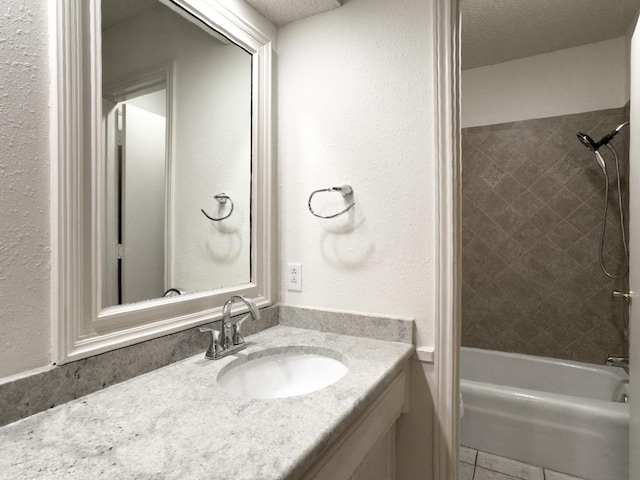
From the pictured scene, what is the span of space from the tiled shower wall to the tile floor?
2.58 ft

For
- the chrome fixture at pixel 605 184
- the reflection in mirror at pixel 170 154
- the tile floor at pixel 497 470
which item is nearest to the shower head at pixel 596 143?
the chrome fixture at pixel 605 184

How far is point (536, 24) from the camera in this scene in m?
1.96

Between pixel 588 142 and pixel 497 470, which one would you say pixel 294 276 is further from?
pixel 588 142

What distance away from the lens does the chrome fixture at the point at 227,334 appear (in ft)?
3.44

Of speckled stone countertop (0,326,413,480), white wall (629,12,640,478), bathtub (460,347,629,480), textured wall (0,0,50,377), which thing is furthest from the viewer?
bathtub (460,347,629,480)

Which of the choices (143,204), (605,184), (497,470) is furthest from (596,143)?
(143,204)

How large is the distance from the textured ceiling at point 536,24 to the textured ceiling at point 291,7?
89 centimetres

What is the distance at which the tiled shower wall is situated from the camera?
6.95ft

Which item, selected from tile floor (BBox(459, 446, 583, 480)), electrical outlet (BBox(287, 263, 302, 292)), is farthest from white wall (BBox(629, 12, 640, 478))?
electrical outlet (BBox(287, 263, 302, 292))

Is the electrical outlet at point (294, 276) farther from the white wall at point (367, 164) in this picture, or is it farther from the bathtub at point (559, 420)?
the bathtub at point (559, 420)

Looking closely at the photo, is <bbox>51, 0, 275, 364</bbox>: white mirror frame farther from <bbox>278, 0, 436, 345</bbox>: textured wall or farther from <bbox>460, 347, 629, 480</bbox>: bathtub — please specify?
<bbox>460, 347, 629, 480</bbox>: bathtub

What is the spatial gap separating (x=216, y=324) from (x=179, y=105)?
74 cm

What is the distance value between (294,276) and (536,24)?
1991mm

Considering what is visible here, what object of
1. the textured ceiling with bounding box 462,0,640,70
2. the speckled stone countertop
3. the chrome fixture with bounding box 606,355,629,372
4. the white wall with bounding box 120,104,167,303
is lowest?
the chrome fixture with bounding box 606,355,629,372
